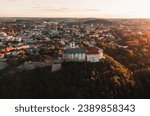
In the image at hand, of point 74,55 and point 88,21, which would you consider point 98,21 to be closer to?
point 88,21

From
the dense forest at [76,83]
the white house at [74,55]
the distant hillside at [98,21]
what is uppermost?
the white house at [74,55]

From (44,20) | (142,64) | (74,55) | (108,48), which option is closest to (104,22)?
(44,20)

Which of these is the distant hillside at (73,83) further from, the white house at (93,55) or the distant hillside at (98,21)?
the distant hillside at (98,21)

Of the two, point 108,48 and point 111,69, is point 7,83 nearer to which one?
point 111,69

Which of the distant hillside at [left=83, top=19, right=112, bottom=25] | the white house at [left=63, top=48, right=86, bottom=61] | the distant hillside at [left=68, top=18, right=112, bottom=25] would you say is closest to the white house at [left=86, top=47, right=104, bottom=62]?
the white house at [left=63, top=48, right=86, bottom=61]

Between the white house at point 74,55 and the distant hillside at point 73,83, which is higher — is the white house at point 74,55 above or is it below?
above

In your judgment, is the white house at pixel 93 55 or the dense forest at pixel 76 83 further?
the white house at pixel 93 55

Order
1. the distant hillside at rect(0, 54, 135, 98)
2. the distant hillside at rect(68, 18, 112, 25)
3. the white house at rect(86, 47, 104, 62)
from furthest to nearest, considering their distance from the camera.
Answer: the distant hillside at rect(68, 18, 112, 25)
the white house at rect(86, 47, 104, 62)
the distant hillside at rect(0, 54, 135, 98)

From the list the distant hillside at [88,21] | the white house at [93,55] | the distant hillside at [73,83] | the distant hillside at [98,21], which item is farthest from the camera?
the distant hillside at [98,21]

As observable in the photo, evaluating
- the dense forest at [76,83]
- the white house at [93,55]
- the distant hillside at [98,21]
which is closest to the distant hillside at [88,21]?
the distant hillside at [98,21]

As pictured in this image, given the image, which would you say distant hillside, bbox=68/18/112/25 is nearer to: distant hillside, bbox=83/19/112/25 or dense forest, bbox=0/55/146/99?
distant hillside, bbox=83/19/112/25
